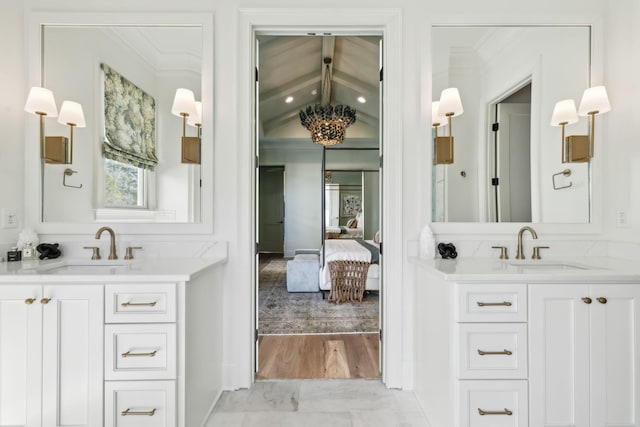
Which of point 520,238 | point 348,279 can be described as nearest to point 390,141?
point 520,238

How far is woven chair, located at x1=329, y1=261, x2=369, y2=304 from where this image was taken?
4277mm

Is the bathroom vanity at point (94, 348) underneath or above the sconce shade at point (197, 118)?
underneath

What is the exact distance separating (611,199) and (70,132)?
11.4 feet

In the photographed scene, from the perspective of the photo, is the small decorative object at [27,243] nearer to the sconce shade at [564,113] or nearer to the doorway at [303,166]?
the doorway at [303,166]

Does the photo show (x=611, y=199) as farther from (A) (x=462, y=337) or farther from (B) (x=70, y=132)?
(B) (x=70, y=132)

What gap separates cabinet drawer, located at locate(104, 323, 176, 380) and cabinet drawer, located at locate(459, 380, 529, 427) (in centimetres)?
132

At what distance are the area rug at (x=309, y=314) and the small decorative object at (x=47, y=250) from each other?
1.81m

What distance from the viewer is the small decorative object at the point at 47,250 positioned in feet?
6.65

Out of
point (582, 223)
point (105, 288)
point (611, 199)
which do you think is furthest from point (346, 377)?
point (611, 199)

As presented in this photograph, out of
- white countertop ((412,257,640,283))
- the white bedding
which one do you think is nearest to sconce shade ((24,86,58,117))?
white countertop ((412,257,640,283))

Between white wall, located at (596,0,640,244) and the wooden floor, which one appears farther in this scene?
the wooden floor

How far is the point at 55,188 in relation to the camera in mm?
2184

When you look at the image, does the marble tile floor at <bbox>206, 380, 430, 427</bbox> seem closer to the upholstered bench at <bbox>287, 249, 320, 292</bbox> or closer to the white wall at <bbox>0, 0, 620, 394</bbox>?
the white wall at <bbox>0, 0, 620, 394</bbox>

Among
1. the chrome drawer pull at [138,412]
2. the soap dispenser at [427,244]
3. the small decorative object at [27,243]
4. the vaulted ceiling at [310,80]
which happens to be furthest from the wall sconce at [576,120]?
the small decorative object at [27,243]
